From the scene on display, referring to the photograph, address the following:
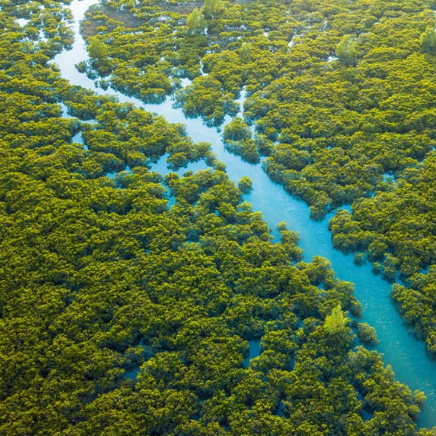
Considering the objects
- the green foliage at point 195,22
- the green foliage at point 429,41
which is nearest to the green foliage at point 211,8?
the green foliage at point 195,22

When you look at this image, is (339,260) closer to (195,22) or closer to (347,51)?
(347,51)

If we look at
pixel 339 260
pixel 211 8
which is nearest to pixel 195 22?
pixel 211 8

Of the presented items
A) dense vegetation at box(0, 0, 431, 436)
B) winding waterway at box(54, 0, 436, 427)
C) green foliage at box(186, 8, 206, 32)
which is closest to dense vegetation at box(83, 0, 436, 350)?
green foliage at box(186, 8, 206, 32)

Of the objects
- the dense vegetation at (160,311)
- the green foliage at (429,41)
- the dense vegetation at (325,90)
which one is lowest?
the dense vegetation at (160,311)

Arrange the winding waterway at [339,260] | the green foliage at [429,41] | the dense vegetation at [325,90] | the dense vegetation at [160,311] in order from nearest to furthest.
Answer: the dense vegetation at [160,311]
the winding waterway at [339,260]
the dense vegetation at [325,90]
the green foliage at [429,41]

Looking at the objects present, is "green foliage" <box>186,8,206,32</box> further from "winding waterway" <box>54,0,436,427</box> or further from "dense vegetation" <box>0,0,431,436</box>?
"dense vegetation" <box>0,0,431,436</box>

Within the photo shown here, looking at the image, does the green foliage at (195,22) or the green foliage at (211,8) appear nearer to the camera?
the green foliage at (195,22)

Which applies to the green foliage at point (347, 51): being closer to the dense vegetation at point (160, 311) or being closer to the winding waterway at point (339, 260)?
the winding waterway at point (339, 260)
